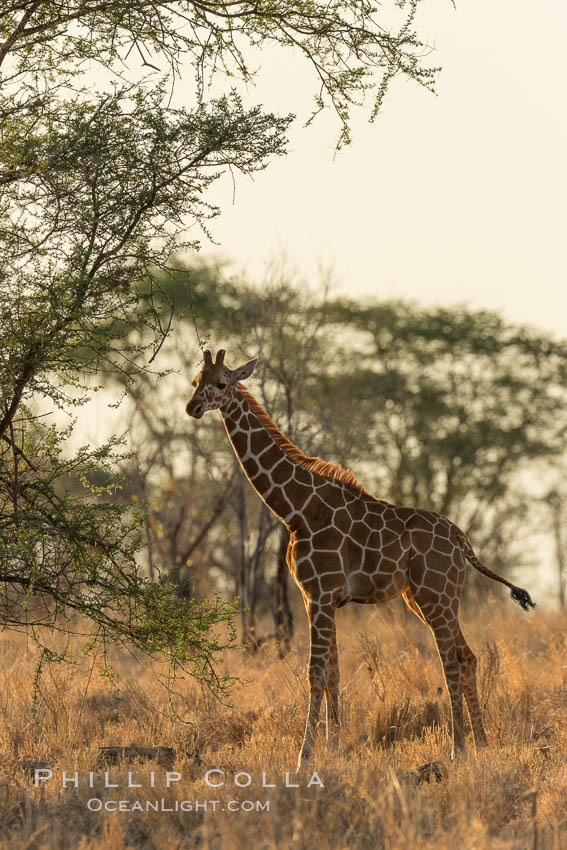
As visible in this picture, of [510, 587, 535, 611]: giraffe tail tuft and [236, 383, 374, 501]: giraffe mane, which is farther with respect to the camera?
[510, 587, 535, 611]: giraffe tail tuft

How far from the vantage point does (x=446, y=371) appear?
23.3 m

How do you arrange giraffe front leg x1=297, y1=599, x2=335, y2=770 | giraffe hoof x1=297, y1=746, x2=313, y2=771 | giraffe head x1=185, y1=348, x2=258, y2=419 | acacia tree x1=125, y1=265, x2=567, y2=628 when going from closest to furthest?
giraffe hoof x1=297, y1=746, x2=313, y2=771, giraffe front leg x1=297, y1=599, x2=335, y2=770, giraffe head x1=185, y1=348, x2=258, y2=419, acacia tree x1=125, y1=265, x2=567, y2=628

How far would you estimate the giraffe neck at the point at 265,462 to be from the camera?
841 centimetres

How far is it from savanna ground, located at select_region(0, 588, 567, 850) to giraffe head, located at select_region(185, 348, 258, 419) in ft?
6.87

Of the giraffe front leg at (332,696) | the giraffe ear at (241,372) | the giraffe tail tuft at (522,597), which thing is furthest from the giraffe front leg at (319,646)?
the giraffe ear at (241,372)

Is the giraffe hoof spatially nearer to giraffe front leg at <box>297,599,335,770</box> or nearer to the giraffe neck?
giraffe front leg at <box>297,599,335,770</box>

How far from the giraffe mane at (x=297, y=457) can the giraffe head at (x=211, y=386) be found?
191mm

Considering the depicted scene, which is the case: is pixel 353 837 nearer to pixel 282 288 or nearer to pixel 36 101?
pixel 36 101

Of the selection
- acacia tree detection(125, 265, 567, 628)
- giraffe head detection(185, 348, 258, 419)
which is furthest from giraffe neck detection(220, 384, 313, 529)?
acacia tree detection(125, 265, 567, 628)

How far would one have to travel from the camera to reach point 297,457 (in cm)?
859

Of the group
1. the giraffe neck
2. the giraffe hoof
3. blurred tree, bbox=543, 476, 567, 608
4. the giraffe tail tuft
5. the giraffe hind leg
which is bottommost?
A: the giraffe hoof

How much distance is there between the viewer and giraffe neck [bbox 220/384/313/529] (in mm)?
8414

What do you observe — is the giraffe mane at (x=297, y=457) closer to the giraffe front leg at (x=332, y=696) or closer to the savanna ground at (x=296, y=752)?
the giraffe front leg at (x=332, y=696)

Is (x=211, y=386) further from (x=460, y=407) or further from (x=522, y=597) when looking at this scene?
(x=460, y=407)
